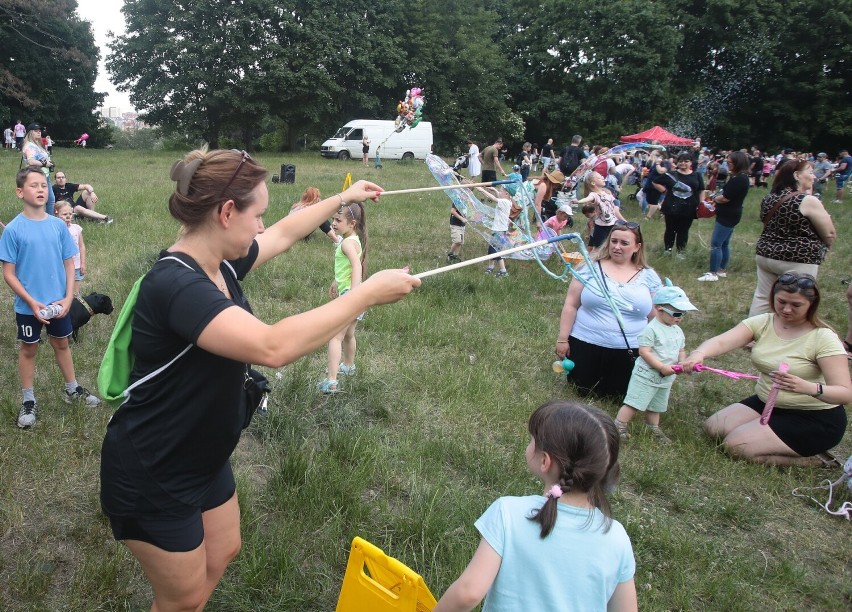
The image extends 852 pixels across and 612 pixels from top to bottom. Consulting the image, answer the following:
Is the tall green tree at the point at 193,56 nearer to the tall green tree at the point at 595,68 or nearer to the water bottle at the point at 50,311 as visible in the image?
the tall green tree at the point at 595,68

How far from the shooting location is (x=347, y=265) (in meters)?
5.42

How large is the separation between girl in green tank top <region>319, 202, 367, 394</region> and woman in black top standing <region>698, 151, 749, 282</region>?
6.15m

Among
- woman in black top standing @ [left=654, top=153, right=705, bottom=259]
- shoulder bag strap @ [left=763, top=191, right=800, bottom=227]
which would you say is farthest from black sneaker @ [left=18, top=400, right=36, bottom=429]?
Result: woman in black top standing @ [left=654, top=153, right=705, bottom=259]

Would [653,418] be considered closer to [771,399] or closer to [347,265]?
[771,399]

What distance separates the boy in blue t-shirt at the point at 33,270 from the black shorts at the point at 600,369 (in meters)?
3.83

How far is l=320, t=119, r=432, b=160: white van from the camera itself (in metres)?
30.6

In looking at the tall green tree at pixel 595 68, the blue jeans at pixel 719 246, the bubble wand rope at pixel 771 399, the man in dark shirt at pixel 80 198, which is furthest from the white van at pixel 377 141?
the bubble wand rope at pixel 771 399

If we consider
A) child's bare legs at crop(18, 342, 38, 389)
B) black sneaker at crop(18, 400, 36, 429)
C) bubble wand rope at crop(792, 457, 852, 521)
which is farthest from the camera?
child's bare legs at crop(18, 342, 38, 389)

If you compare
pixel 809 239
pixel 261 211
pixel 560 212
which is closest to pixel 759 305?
pixel 809 239

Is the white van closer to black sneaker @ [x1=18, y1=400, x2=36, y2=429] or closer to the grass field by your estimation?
the grass field

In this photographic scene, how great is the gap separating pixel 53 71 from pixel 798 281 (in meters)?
43.5

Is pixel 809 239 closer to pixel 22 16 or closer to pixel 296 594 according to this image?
pixel 296 594

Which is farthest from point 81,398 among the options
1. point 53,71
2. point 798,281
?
point 53,71

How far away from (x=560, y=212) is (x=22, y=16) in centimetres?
3382
